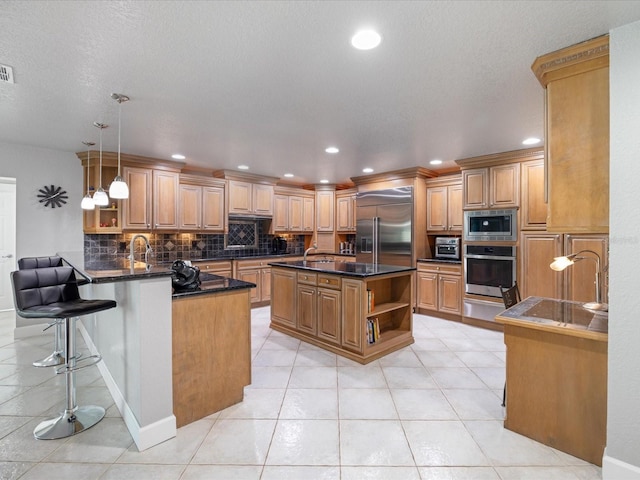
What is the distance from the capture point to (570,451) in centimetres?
191

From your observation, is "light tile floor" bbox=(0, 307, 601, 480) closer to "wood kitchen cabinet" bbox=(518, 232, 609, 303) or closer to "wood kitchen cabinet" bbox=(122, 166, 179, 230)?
"wood kitchen cabinet" bbox=(518, 232, 609, 303)

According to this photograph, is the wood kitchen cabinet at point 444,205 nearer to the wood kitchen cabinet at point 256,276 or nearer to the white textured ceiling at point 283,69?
the white textured ceiling at point 283,69

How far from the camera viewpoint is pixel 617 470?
65.0 inches

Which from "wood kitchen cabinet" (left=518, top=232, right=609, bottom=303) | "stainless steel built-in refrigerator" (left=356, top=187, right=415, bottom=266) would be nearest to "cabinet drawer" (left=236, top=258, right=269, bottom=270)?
"stainless steel built-in refrigerator" (left=356, top=187, right=415, bottom=266)

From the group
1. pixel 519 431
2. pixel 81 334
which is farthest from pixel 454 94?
pixel 81 334

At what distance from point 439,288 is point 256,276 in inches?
123

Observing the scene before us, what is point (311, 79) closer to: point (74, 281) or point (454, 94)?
point (454, 94)

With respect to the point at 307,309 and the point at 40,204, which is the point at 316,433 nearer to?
the point at 307,309

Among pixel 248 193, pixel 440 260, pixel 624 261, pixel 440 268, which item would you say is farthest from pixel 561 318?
pixel 248 193

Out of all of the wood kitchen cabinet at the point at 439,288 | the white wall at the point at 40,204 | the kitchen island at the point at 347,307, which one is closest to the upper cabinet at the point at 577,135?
the kitchen island at the point at 347,307

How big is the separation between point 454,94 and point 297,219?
4.53 metres

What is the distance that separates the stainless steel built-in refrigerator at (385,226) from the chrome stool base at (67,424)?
444cm

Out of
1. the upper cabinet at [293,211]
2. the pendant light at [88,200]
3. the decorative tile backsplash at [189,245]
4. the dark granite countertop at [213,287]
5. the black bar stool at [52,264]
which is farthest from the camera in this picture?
the upper cabinet at [293,211]

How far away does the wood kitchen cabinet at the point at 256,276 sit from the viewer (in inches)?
220
